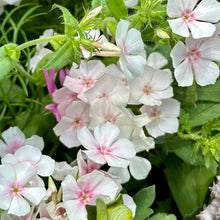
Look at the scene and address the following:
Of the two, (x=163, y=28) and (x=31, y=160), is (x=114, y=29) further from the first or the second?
(x=31, y=160)

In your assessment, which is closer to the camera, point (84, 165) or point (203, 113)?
point (84, 165)

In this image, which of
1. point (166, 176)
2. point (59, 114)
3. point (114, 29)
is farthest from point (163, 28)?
point (166, 176)

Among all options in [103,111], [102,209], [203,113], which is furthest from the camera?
[203,113]

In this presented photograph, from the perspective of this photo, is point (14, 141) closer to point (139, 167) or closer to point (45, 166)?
point (45, 166)

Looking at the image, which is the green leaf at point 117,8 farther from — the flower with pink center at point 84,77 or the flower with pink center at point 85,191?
the flower with pink center at point 85,191

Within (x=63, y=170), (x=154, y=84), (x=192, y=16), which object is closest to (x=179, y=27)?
(x=192, y=16)
